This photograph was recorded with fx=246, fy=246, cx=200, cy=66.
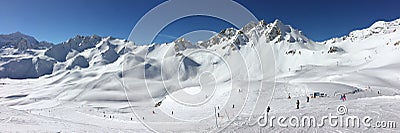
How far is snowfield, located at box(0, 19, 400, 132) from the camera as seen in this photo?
75.4ft

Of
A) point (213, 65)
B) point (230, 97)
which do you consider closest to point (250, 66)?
point (213, 65)

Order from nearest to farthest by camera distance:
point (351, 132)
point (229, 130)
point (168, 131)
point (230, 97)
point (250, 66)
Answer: point (351, 132) → point (229, 130) → point (168, 131) → point (230, 97) → point (250, 66)

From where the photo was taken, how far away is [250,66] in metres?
157

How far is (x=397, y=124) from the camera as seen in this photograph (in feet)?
54.0

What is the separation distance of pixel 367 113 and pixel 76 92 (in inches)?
5417

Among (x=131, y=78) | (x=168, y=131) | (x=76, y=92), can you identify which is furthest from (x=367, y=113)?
(x=131, y=78)

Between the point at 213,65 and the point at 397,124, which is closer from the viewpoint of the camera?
the point at 397,124

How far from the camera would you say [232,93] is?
44.7 metres

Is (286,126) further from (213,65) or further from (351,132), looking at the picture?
(213,65)

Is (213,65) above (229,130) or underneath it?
above

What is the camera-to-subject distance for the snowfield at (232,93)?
22969 millimetres

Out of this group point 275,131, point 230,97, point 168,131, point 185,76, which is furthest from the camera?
point 185,76

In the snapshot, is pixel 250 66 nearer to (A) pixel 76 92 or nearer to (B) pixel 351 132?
Answer: (A) pixel 76 92

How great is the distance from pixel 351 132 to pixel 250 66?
472ft
